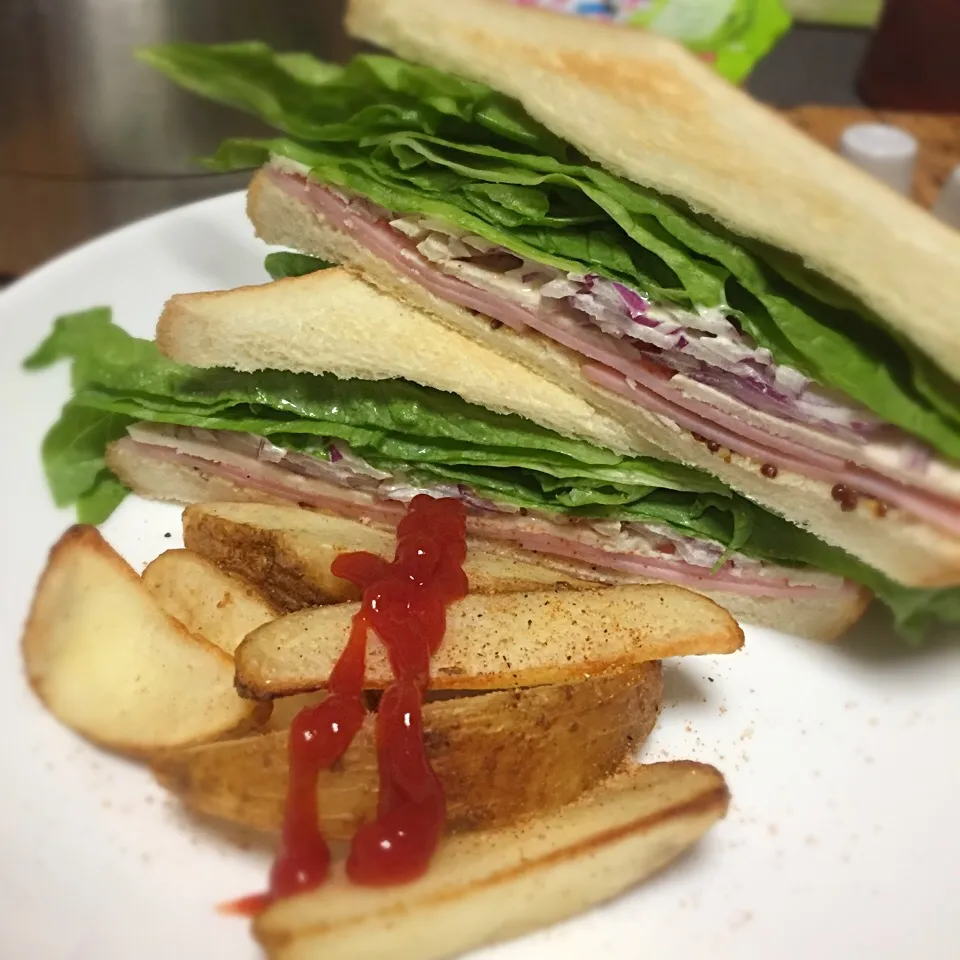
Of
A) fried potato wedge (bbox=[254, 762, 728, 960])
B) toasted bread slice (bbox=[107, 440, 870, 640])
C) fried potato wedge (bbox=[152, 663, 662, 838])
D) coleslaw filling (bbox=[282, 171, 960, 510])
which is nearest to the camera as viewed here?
fried potato wedge (bbox=[254, 762, 728, 960])

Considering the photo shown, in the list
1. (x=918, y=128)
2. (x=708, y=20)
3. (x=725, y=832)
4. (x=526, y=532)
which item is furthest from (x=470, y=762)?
(x=708, y=20)

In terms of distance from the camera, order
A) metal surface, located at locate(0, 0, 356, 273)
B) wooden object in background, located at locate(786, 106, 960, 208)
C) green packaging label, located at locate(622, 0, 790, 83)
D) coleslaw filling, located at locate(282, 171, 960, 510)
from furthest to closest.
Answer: green packaging label, located at locate(622, 0, 790, 83), wooden object in background, located at locate(786, 106, 960, 208), metal surface, located at locate(0, 0, 356, 273), coleslaw filling, located at locate(282, 171, 960, 510)

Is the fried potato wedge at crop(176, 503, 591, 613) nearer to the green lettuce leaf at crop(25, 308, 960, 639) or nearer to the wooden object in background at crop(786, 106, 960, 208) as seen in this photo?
the green lettuce leaf at crop(25, 308, 960, 639)

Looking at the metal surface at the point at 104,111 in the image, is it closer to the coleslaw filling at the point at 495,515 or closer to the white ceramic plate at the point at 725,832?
the coleslaw filling at the point at 495,515

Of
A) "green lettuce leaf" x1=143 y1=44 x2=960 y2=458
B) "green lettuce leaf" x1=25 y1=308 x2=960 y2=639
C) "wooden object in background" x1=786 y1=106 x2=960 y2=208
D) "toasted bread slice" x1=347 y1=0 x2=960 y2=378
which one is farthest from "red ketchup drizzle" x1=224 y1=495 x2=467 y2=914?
"wooden object in background" x1=786 y1=106 x2=960 y2=208

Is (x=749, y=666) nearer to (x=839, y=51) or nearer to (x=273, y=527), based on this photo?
(x=273, y=527)
